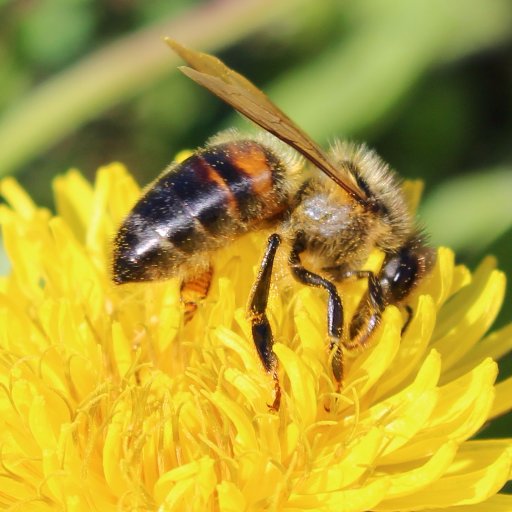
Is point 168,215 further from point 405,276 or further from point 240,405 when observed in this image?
point 405,276

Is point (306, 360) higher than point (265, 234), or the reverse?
point (265, 234)

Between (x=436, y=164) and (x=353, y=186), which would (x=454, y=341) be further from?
(x=436, y=164)

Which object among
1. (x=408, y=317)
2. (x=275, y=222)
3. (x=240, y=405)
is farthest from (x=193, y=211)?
(x=408, y=317)

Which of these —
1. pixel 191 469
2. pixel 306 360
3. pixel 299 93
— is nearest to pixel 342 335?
pixel 306 360

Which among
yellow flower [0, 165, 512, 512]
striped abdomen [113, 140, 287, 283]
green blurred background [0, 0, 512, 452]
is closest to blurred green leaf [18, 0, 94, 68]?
green blurred background [0, 0, 512, 452]

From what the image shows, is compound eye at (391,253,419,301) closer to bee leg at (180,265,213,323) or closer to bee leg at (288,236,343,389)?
bee leg at (288,236,343,389)
